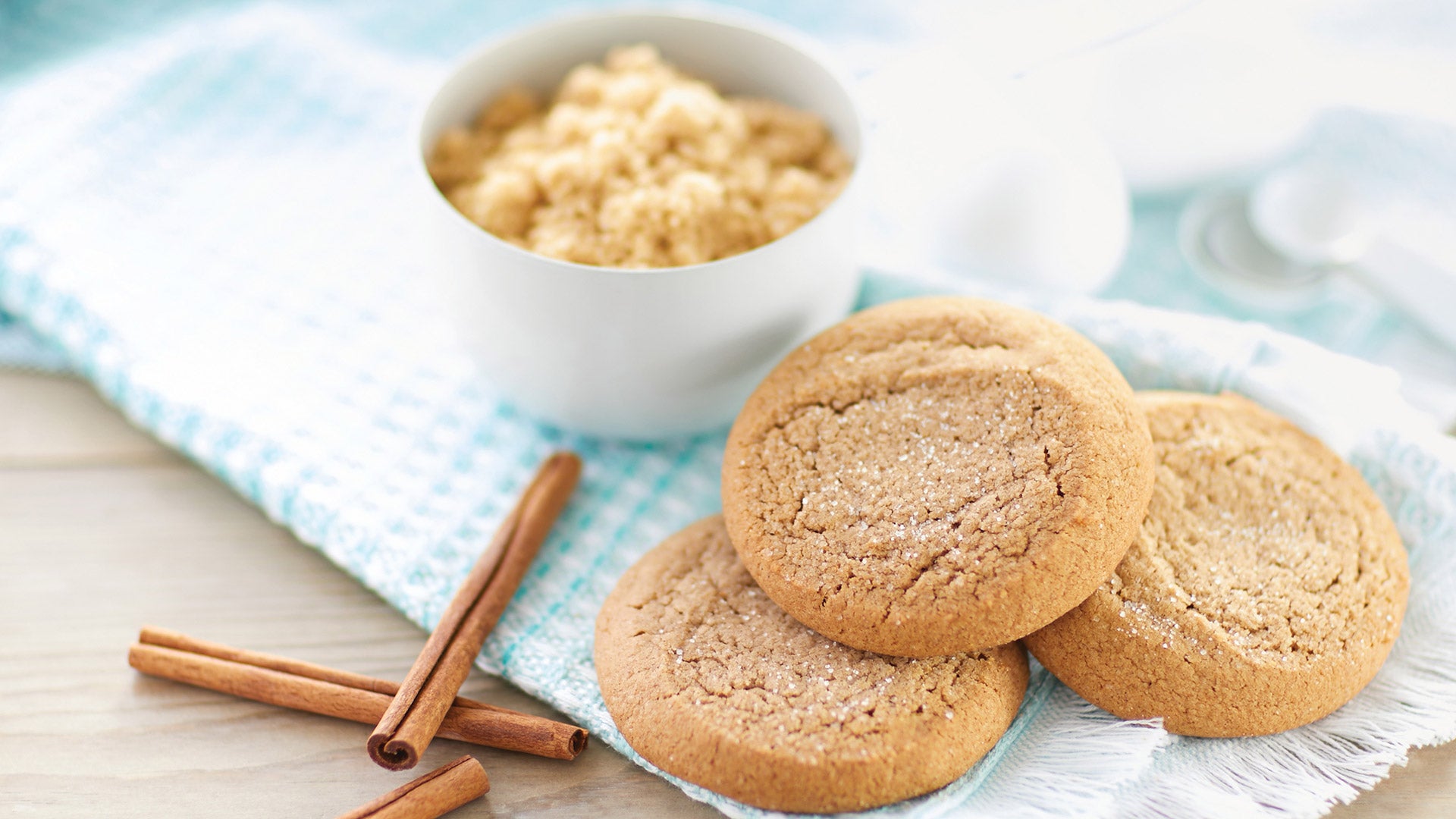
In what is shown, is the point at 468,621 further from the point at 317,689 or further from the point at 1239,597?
the point at 1239,597

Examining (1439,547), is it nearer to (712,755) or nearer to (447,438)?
(712,755)

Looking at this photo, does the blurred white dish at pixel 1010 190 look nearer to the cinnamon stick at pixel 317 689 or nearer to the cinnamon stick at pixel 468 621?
the cinnamon stick at pixel 468 621

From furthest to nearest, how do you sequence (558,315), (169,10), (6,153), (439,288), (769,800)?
1. (169,10)
2. (6,153)
3. (439,288)
4. (558,315)
5. (769,800)

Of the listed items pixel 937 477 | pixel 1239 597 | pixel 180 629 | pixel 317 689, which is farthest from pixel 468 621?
pixel 1239 597

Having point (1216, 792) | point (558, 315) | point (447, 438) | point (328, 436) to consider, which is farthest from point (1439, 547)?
point (328, 436)

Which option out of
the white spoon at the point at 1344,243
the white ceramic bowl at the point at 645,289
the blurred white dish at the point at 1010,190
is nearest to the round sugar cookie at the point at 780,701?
the white ceramic bowl at the point at 645,289

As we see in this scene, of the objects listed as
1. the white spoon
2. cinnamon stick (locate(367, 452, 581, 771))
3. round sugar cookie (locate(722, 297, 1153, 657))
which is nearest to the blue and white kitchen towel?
cinnamon stick (locate(367, 452, 581, 771))
